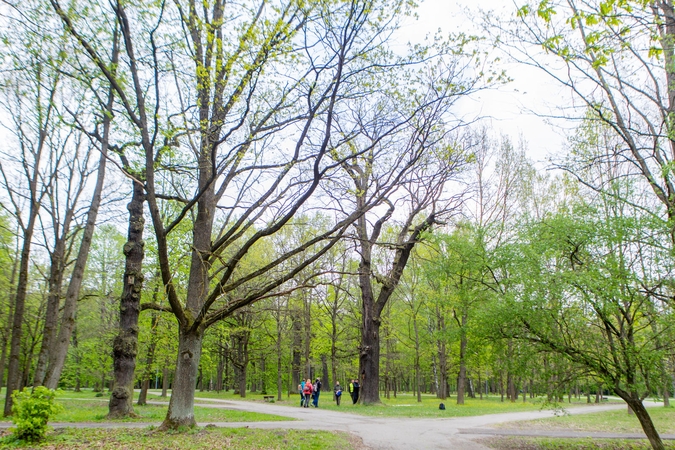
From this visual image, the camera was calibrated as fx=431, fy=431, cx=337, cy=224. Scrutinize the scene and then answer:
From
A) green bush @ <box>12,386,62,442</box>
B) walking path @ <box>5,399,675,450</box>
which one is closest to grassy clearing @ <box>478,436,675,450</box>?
walking path @ <box>5,399,675,450</box>

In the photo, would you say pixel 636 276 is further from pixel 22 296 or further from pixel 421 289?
pixel 421 289

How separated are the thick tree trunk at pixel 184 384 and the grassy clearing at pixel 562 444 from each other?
6563 millimetres

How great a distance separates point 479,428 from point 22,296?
1335 cm

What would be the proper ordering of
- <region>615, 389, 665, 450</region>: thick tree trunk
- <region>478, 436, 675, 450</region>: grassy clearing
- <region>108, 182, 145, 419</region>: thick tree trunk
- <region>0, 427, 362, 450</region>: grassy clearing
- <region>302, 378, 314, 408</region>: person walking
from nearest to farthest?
1. <region>0, 427, 362, 450</region>: grassy clearing
2. <region>615, 389, 665, 450</region>: thick tree trunk
3. <region>478, 436, 675, 450</region>: grassy clearing
4. <region>108, 182, 145, 419</region>: thick tree trunk
5. <region>302, 378, 314, 408</region>: person walking

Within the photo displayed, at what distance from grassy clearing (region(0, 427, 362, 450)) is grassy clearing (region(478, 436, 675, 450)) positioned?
349 centimetres

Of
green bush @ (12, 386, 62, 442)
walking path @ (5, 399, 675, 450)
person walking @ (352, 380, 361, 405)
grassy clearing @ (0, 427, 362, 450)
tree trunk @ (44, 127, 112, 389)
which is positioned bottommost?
person walking @ (352, 380, 361, 405)

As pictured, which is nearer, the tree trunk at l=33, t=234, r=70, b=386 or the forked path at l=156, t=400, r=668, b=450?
the forked path at l=156, t=400, r=668, b=450

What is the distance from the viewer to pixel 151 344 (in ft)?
62.7

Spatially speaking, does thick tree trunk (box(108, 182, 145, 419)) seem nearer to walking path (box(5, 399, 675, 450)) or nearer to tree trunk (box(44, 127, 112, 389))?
walking path (box(5, 399, 675, 450))

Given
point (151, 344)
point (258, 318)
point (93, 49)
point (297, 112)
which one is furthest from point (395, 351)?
point (93, 49)

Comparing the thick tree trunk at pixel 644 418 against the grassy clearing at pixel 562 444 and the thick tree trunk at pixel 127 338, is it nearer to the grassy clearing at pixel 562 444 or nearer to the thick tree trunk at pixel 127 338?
the grassy clearing at pixel 562 444

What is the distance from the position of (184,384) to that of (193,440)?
1349 millimetres

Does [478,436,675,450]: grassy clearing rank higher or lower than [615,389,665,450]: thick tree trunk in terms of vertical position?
lower

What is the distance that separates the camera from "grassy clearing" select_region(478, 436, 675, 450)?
9.66 meters
